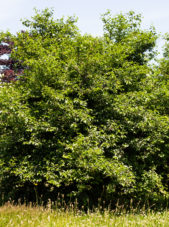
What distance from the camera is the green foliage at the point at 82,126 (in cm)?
979

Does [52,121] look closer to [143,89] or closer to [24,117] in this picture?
[24,117]

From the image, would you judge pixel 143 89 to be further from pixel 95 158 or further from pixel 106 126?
pixel 95 158

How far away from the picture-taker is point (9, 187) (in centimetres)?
1273

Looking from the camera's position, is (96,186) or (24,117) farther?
(96,186)

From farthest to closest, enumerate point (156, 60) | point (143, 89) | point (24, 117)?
point (156, 60) → point (143, 89) → point (24, 117)

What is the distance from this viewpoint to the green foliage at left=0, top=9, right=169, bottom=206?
32.1ft

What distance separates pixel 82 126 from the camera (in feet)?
36.2

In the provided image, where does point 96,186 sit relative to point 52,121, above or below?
below

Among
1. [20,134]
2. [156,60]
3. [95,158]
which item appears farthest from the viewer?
[156,60]

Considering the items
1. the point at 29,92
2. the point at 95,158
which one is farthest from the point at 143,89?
the point at 29,92

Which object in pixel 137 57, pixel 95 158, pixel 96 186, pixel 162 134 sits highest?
pixel 137 57

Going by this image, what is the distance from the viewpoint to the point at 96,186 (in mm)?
12828

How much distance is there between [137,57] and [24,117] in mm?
9251

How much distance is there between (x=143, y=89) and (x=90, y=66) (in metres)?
3.34
